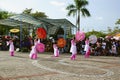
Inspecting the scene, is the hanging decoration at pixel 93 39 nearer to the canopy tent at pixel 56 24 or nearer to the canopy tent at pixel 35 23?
the canopy tent at pixel 35 23

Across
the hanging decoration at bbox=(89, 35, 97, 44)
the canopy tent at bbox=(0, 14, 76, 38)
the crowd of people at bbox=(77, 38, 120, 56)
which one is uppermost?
the canopy tent at bbox=(0, 14, 76, 38)

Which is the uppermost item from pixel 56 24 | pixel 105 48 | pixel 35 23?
pixel 56 24

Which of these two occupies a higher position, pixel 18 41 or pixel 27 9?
pixel 27 9

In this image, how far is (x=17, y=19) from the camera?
29.3 metres

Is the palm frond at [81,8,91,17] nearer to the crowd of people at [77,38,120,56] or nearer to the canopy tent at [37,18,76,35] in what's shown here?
the canopy tent at [37,18,76,35]

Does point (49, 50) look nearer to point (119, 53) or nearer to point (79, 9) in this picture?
point (119, 53)

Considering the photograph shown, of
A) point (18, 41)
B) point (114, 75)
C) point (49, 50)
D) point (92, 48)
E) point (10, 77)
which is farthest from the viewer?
point (18, 41)

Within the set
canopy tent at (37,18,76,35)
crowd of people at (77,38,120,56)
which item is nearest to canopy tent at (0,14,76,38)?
canopy tent at (37,18,76,35)

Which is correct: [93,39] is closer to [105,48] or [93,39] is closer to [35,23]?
[105,48]

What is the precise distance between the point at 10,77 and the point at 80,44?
50.8 feet

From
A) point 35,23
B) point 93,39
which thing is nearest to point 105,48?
point 93,39

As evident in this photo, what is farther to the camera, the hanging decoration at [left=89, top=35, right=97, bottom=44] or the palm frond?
the palm frond

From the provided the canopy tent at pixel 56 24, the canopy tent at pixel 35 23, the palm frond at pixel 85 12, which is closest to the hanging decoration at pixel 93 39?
the canopy tent at pixel 35 23

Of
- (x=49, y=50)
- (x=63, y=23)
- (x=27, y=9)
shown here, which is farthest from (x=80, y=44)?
(x=27, y=9)
